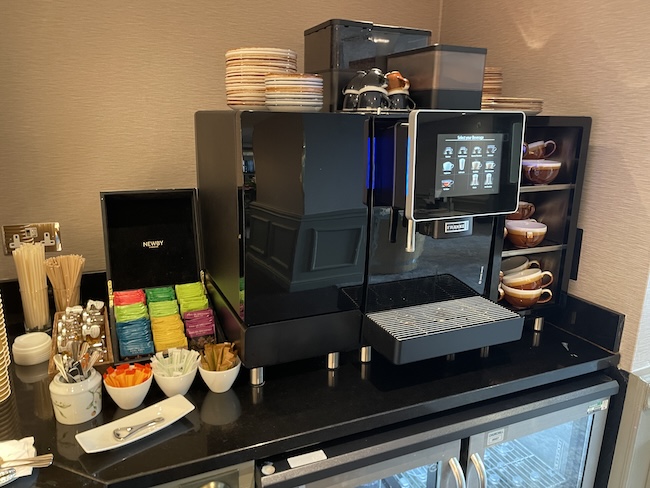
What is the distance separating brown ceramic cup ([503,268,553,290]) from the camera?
1509 millimetres

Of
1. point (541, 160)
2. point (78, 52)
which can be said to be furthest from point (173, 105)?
point (541, 160)

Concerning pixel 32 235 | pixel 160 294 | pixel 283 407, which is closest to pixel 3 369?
pixel 160 294

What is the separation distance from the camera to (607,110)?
141 centimetres

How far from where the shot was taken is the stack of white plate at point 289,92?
1.13 m

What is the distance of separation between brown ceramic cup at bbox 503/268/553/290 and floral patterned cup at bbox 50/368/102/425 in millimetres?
1111

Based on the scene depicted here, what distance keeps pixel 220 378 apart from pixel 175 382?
0.10 meters

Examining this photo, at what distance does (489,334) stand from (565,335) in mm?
471

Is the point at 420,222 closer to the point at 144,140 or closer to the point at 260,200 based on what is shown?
the point at 260,200

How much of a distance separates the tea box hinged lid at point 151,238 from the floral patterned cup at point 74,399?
0.36 m

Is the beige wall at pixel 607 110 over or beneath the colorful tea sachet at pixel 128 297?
over

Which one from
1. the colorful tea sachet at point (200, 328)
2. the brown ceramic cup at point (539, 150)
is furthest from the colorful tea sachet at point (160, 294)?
the brown ceramic cup at point (539, 150)

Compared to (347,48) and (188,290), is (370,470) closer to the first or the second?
(188,290)

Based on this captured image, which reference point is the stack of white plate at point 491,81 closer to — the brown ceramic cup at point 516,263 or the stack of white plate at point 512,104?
the stack of white plate at point 512,104

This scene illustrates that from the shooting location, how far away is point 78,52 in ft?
4.83
